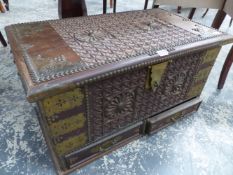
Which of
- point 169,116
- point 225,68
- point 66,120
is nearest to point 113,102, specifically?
point 66,120

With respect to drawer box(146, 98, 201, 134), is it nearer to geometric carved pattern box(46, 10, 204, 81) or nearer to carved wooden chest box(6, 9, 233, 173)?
carved wooden chest box(6, 9, 233, 173)

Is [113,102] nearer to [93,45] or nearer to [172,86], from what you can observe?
[93,45]

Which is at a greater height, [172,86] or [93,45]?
[93,45]

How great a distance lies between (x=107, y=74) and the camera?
0.68m

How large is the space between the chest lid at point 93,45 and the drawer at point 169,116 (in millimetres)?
391

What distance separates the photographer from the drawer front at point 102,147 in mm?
892

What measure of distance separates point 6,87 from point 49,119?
3.05ft

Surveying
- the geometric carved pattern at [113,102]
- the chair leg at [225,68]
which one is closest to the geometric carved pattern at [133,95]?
the geometric carved pattern at [113,102]

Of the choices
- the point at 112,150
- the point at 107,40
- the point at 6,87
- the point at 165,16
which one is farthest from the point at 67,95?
the point at 6,87

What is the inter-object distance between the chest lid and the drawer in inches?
15.4

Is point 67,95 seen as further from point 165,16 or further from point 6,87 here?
point 6,87

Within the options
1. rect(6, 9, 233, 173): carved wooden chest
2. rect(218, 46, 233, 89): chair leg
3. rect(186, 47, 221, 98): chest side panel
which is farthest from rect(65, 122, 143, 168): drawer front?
rect(218, 46, 233, 89): chair leg

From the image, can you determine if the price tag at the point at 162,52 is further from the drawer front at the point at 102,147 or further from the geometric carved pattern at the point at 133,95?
the drawer front at the point at 102,147

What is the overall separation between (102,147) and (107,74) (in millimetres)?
451
